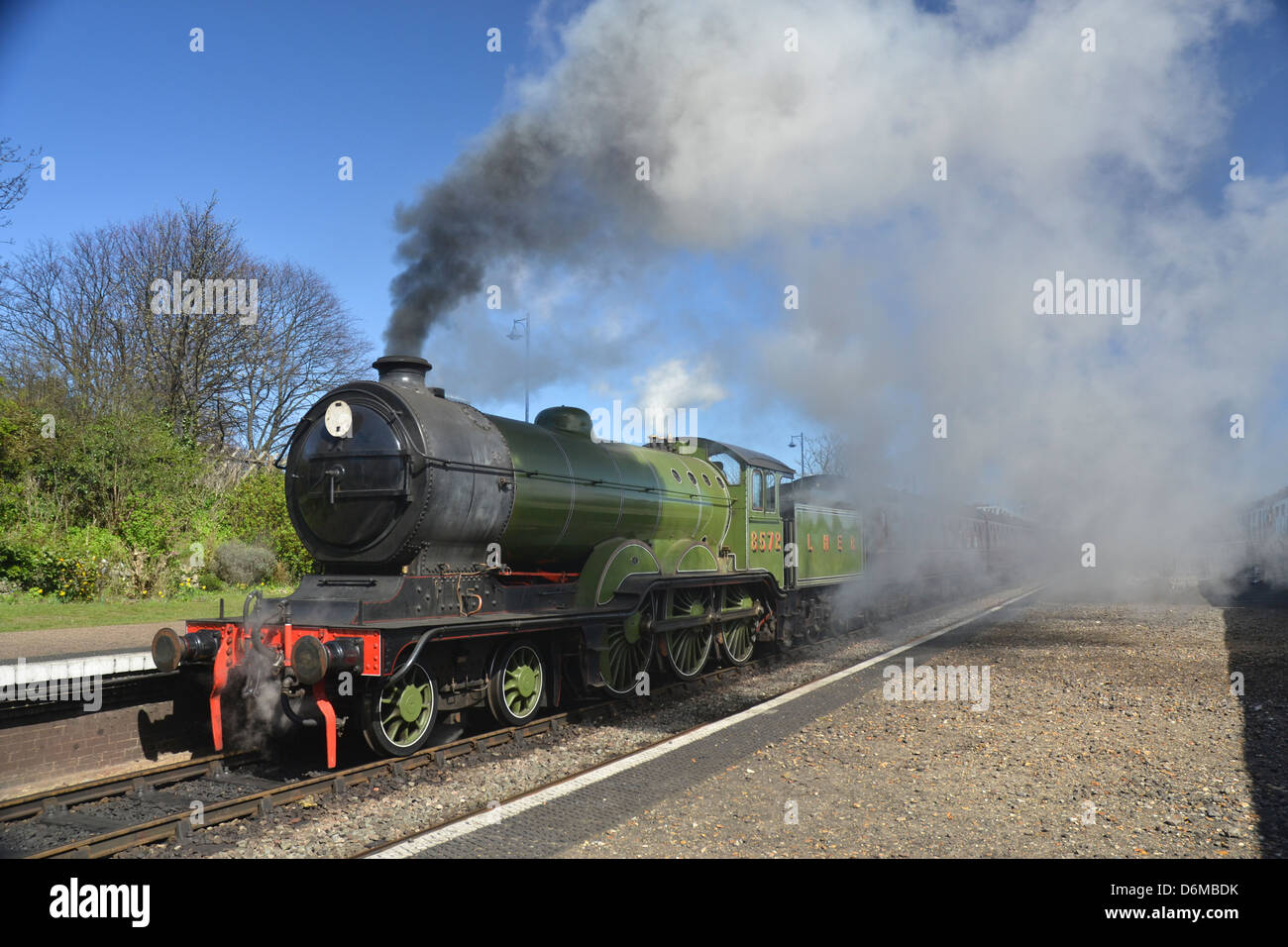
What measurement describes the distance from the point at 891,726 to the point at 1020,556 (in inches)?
1287

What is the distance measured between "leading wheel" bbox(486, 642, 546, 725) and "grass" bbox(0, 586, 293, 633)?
25.5 ft

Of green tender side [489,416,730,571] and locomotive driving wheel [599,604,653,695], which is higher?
green tender side [489,416,730,571]

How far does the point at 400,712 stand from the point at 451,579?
118 cm

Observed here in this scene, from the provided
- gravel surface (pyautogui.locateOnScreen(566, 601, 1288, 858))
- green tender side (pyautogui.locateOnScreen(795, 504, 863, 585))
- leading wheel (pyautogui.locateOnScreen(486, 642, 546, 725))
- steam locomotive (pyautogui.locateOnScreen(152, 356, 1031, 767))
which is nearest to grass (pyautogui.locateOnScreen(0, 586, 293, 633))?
steam locomotive (pyautogui.locateOnScreen(152, 356, 1031, 767))

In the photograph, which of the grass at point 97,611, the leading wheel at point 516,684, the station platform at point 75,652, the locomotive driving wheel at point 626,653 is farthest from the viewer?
the grass at point 97,611

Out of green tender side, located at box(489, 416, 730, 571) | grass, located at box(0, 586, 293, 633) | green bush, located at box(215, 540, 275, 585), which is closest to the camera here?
green tender side, located at box(489, 416, 730, 571)

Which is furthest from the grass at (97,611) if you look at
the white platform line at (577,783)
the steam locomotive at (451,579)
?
the white platform line at (577,783)

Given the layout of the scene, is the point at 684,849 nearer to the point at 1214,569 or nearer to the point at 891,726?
the point at 891,726

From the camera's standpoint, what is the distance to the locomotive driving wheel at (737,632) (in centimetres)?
1170

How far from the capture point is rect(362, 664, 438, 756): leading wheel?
21.3 feet

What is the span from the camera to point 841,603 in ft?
54.8

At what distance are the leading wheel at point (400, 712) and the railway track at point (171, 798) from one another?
0.13m

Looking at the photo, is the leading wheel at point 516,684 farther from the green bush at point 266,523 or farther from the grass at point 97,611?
the green bush at point 266,523

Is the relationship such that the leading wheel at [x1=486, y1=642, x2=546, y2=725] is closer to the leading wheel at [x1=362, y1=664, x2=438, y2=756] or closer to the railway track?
the railway track
